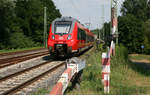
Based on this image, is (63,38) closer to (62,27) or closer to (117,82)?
(62,27)

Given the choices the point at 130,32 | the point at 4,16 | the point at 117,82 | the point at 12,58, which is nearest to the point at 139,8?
the point at 130,32

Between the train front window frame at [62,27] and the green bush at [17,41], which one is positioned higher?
the train front window frame at [62,27]

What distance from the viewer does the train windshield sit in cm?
1562

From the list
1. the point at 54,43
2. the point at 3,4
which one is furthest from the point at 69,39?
the point at 3,4

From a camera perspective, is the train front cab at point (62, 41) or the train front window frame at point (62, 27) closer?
the train front cab at point (62, 41)

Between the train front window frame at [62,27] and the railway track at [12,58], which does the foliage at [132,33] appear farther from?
the train front window frame at [62,27]

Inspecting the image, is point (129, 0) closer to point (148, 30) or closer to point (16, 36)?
point (148, 30)

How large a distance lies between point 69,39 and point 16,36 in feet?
90.6

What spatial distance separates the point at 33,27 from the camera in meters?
56.4

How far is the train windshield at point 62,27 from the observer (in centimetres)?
1562

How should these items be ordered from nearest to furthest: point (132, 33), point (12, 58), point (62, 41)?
point (62, 41)
point (12, 58)
point (132, 33)

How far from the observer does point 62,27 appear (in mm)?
15766

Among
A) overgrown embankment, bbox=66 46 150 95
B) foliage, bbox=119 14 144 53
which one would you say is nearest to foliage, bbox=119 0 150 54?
foliage, bbox=119 14 144 53

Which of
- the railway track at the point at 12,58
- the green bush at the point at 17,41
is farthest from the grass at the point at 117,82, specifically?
the green bush at the point at 17,41
